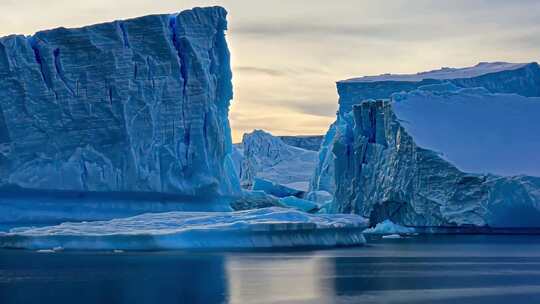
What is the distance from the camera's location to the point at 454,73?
46.7 metres

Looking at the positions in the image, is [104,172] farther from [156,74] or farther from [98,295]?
[98,295]

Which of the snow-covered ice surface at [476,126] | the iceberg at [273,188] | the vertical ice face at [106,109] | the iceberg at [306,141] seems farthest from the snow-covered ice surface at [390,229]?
the iceberg at [306,141]

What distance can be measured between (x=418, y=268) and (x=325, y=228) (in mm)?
5386

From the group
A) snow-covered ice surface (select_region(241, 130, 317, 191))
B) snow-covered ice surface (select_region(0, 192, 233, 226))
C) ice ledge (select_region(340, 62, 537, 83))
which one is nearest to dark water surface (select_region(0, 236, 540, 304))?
snow-covered ice surface (select_region(0, 192, 233, 226))

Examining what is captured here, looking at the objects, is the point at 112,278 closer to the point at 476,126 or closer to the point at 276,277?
the point at 276,277

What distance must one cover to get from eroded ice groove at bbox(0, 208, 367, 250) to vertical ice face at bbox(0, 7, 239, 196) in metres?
5.23

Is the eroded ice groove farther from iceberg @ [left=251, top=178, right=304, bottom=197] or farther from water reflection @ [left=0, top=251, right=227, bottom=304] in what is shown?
iceberg @ [left=251, top=178, right=304, bottom=197]

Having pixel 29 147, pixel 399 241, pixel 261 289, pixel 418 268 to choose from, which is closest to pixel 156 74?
pixel 29 147

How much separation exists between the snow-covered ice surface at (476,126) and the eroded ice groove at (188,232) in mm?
9742

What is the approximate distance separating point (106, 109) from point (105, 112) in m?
0.10

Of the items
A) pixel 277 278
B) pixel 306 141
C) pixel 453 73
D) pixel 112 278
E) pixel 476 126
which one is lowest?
pixel 306 141

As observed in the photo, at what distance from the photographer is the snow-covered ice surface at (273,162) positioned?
189ft

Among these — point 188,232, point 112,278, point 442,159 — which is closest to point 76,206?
point 188,232

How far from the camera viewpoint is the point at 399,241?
98.9ft
